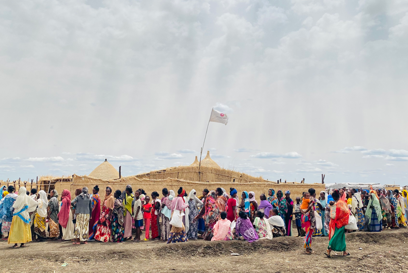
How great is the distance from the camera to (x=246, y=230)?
920 centimetres

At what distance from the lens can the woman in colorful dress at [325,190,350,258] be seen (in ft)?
25.0

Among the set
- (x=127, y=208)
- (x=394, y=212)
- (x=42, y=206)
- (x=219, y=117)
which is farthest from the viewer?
(x=219, y=117)

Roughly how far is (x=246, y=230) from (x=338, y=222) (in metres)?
2.64

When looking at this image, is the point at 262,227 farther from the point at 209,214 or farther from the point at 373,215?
the point at 373,215

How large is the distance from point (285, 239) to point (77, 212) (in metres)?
6.30

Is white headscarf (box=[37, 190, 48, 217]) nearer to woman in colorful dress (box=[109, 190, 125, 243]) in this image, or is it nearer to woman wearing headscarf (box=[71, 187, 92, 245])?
woman wearing headscarf (box=[71, 187, 92, 245])

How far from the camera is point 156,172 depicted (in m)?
18.3

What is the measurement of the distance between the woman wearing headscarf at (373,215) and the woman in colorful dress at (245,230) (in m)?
5.94

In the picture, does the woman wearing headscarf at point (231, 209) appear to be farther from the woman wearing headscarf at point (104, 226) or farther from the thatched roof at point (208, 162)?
the thatched roof at point (208, 162)

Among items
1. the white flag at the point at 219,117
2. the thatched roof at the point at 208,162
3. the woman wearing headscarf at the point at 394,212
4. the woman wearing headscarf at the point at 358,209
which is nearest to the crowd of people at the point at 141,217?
the woman wearing headscarf at the point at 358,209

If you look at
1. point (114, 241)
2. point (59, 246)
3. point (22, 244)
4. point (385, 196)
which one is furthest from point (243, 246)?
point (385, 196)

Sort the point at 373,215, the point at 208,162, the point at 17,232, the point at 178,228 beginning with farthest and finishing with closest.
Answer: the point at 208,162, the point at 373,215, the point at 178,228, the point at 17,232

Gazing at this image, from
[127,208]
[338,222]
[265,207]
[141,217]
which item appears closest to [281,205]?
[265,207]

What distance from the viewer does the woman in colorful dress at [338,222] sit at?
763 centimetres
